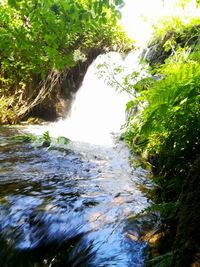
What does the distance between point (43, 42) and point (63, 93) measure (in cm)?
963

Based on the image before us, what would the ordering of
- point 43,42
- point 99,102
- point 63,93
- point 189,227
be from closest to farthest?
1. point 189,227
2. point 43,42
3. point 99,102
4. point 63,93

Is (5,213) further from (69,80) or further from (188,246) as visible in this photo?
(69,80)

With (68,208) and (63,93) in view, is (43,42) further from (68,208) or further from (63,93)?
(63,93)

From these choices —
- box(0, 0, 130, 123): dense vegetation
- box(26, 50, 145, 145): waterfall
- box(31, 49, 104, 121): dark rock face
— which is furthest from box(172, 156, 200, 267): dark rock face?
box(31, 49, 104, 121): dark rock face

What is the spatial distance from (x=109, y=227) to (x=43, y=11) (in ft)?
7.48

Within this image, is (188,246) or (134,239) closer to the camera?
(188,246)

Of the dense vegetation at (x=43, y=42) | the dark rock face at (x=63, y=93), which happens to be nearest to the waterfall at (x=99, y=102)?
the dark rock face at (x=63, y=93)

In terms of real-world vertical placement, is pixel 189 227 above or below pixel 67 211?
above

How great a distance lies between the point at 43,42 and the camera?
14.0ft

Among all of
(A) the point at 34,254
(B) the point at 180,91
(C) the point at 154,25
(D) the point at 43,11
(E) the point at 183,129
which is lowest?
(A) the point at 34,254

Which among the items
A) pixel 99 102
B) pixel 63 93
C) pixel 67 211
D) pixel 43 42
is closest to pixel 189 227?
pixel 67 211

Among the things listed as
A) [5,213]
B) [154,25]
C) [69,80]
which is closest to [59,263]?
[5,213]

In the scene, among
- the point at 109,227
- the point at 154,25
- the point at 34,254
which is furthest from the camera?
the point at 154,25

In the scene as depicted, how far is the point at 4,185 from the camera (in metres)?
3.81
